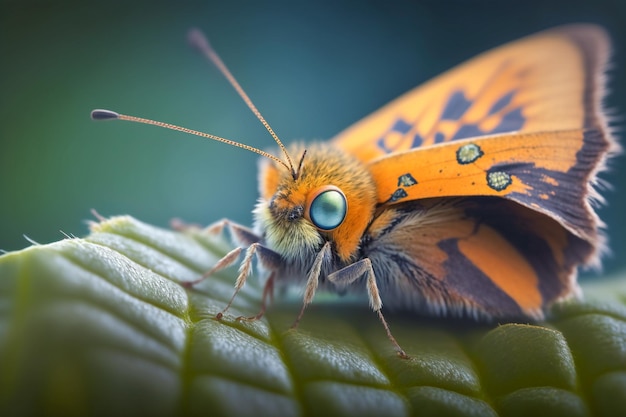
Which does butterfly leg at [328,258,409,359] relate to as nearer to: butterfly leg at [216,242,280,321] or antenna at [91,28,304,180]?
butterfly leg at [216,242,280,321]

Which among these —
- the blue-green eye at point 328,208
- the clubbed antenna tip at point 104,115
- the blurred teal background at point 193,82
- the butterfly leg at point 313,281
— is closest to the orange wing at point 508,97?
the blue-green eye at point 328,208

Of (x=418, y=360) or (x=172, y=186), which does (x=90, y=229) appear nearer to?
(x=418, y=360)

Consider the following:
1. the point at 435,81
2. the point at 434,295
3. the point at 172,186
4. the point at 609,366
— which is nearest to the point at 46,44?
the point at 172,186

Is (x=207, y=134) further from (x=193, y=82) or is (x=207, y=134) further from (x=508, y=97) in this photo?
(x=193, y=82)

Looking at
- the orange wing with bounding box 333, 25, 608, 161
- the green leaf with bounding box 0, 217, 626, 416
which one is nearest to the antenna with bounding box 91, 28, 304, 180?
the green leaf with bounding box 0, 217, 626, 416

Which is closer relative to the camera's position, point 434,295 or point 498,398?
point 498,398

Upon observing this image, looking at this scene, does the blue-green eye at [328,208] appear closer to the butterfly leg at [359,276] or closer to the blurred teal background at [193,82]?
the butterfly leg at [359,276]
